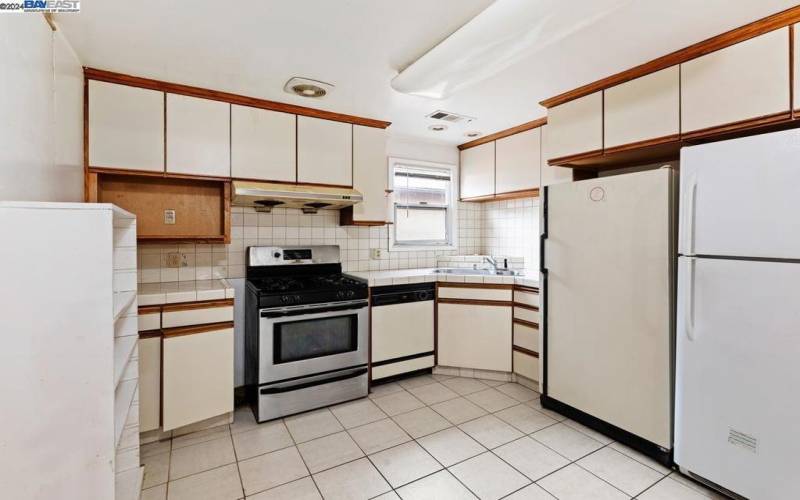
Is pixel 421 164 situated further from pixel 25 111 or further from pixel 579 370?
pixel 25 111

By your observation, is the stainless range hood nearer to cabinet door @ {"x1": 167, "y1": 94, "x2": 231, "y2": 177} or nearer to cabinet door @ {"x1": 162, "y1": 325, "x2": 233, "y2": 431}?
cabinet door @ {"x1": 167, "y1": 94, "x2": 231, "y2": 177}

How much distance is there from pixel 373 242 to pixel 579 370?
2.08 m

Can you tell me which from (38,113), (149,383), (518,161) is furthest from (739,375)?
(38,113)

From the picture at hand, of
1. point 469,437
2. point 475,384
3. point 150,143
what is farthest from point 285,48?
point 475,384

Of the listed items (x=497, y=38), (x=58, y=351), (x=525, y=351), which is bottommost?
(x=525, y=351)

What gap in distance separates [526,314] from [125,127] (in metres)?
3.09

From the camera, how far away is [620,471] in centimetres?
201

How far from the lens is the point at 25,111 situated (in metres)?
1.43

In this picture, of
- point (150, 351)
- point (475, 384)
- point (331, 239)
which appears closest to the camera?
point (150, 351)

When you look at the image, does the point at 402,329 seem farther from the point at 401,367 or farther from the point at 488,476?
the point at 488,476

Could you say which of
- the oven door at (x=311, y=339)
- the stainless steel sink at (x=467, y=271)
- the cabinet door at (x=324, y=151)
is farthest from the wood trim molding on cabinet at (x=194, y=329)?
the stainless steel sink at (x=467, y=271)

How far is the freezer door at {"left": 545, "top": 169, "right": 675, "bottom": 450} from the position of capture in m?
2.05

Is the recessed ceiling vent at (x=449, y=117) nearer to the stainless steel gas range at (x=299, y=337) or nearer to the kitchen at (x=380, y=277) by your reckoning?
the kitchen at (x=380, y=277)

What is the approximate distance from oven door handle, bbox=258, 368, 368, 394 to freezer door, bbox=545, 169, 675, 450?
4.59 ft
